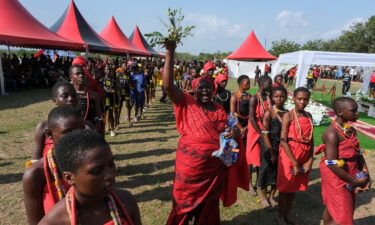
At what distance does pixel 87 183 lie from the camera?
131 centimetres

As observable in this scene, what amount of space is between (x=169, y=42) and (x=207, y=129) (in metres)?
0.95

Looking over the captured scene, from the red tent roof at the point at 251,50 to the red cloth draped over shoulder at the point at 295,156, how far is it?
2332 centimetres

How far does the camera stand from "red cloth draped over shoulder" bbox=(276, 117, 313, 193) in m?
3.24

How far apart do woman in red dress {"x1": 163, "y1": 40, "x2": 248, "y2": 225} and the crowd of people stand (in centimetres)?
1

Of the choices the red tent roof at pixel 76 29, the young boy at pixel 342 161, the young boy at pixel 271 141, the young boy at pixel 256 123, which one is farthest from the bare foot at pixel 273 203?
the red tent roof at pixel 76 29

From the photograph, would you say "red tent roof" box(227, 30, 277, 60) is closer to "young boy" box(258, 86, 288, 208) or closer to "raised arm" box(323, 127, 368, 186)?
"young boy" box(258, 86, 288, 208)

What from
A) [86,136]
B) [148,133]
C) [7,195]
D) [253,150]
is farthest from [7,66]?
[86,136]

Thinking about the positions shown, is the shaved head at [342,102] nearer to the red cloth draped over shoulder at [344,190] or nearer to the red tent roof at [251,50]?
the red cloth draped over shoulder at [344,190]

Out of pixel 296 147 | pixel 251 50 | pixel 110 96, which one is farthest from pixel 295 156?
pixel 251 50

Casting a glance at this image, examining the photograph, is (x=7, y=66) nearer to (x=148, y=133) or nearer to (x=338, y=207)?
(x=148, y=133)

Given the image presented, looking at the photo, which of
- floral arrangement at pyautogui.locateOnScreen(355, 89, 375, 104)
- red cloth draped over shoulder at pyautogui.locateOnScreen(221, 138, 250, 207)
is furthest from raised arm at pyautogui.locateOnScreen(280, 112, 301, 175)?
floral arrangement at pyautogui.locateOnScreen(355, 89, 375, 104)

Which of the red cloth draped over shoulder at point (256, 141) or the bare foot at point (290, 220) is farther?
the red cloth draped over shoulder at point (256, 141)

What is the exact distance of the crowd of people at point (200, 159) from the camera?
54.2 inches

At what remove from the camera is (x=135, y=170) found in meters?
5.21
